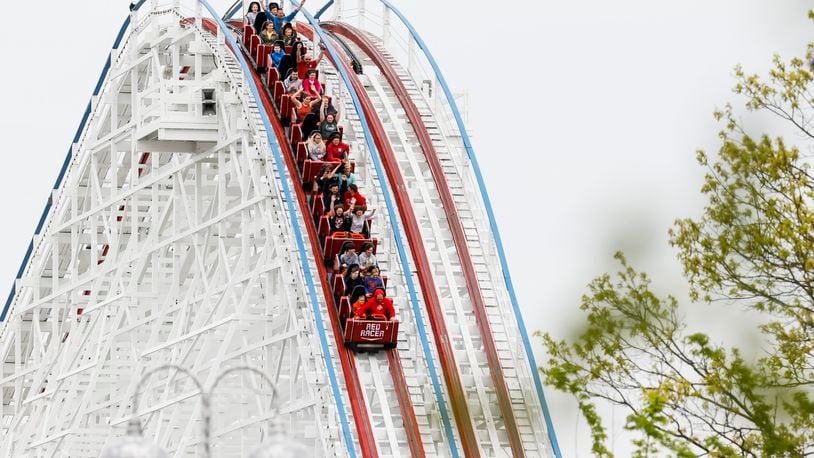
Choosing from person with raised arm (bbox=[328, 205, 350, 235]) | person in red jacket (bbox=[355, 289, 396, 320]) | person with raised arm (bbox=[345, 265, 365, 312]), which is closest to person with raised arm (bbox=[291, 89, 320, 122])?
person with raised arm (bbox=[328, 205, 350, 235])

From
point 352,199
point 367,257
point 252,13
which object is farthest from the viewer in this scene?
point 252,13

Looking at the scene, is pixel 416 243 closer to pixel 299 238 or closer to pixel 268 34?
pixel 299 238

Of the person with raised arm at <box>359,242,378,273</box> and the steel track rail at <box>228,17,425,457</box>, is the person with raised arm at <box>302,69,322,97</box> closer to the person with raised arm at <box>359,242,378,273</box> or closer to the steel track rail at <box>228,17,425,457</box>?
the steel track rail at <box>228,17,425,457</box>

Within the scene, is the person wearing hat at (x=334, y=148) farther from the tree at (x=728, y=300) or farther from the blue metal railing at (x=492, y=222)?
the tree at (x=728, y=300)

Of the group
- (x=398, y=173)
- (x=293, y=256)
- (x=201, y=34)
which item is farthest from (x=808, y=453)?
(x=201, y=34)

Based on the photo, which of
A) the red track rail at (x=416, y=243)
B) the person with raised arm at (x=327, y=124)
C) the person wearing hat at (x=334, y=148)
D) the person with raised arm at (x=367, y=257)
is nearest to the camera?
the red track rail at (x=416, y=243)

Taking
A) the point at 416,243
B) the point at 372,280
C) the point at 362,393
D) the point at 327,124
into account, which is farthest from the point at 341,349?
the point at 327,124

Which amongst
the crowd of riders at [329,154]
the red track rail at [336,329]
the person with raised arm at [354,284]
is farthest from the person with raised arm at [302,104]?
the person with raised arm at [354,284]
